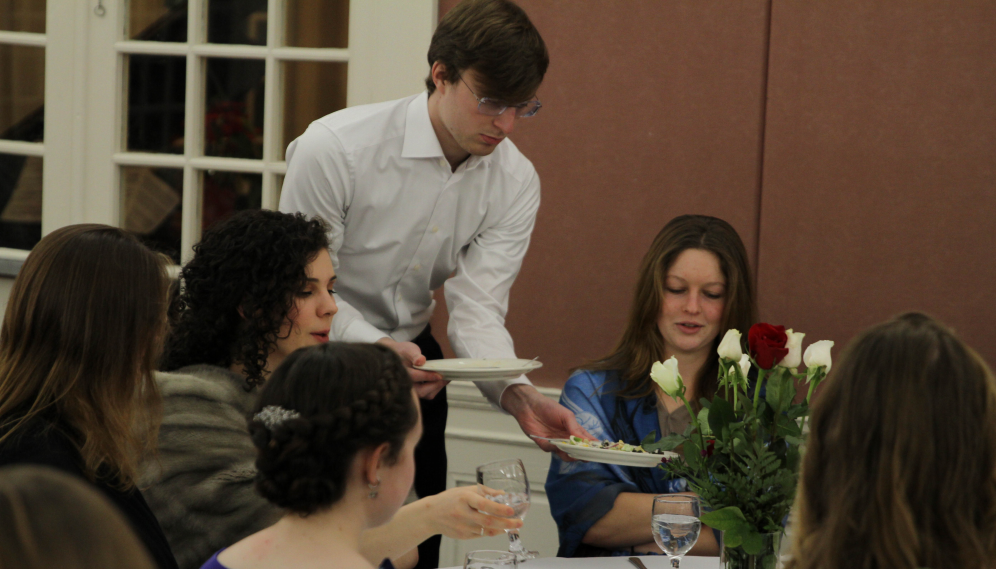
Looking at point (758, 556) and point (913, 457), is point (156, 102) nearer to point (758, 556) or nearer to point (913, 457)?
point (758, 556)

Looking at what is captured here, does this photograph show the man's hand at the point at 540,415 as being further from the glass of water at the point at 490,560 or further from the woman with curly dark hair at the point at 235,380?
the glass of water at the point at 490,560

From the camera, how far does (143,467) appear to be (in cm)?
175

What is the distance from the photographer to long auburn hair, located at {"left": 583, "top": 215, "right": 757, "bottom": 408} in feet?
8.59

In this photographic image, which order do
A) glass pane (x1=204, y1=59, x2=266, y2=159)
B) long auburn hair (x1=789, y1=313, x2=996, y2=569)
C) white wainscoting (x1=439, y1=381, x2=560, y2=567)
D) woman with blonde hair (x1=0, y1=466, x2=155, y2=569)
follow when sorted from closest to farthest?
woman with blonde hair (x1=0, y1=466, x2=155, y2=569) → long auburn hair (x1=789, y1=313, x2=996, y2=569) → white wainscoting (x1=439, y1=381, x2=560, y2=567) → glass pane (x1=204, y1=59, x2=266, y2=159)

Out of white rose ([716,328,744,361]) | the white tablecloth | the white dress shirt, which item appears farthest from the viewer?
the white dress shirt

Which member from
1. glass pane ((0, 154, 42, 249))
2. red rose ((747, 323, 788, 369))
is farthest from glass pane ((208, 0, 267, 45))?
red rose ((747, 323, 788, 369))

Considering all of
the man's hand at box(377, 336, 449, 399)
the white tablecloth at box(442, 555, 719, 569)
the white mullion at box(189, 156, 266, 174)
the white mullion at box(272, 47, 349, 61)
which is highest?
the white mullion at box(272, 47, 349, 61)

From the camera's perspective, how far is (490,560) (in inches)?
60.0

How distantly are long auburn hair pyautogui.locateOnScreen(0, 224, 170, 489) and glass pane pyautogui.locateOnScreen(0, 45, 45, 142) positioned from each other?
2.57 m

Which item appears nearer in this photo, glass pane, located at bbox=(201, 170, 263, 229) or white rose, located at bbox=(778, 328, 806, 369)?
white rose, located at bbox=(778, 328, 806, 369)

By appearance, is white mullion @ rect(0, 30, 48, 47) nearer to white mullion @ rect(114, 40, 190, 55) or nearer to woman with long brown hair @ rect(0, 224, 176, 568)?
white mullion @ rect(114, 40, 190, 55)

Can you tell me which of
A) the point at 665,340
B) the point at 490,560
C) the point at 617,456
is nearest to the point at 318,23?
the point at 665,340

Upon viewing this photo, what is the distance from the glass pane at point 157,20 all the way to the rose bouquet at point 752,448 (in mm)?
2627

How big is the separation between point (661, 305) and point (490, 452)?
1.03 m
